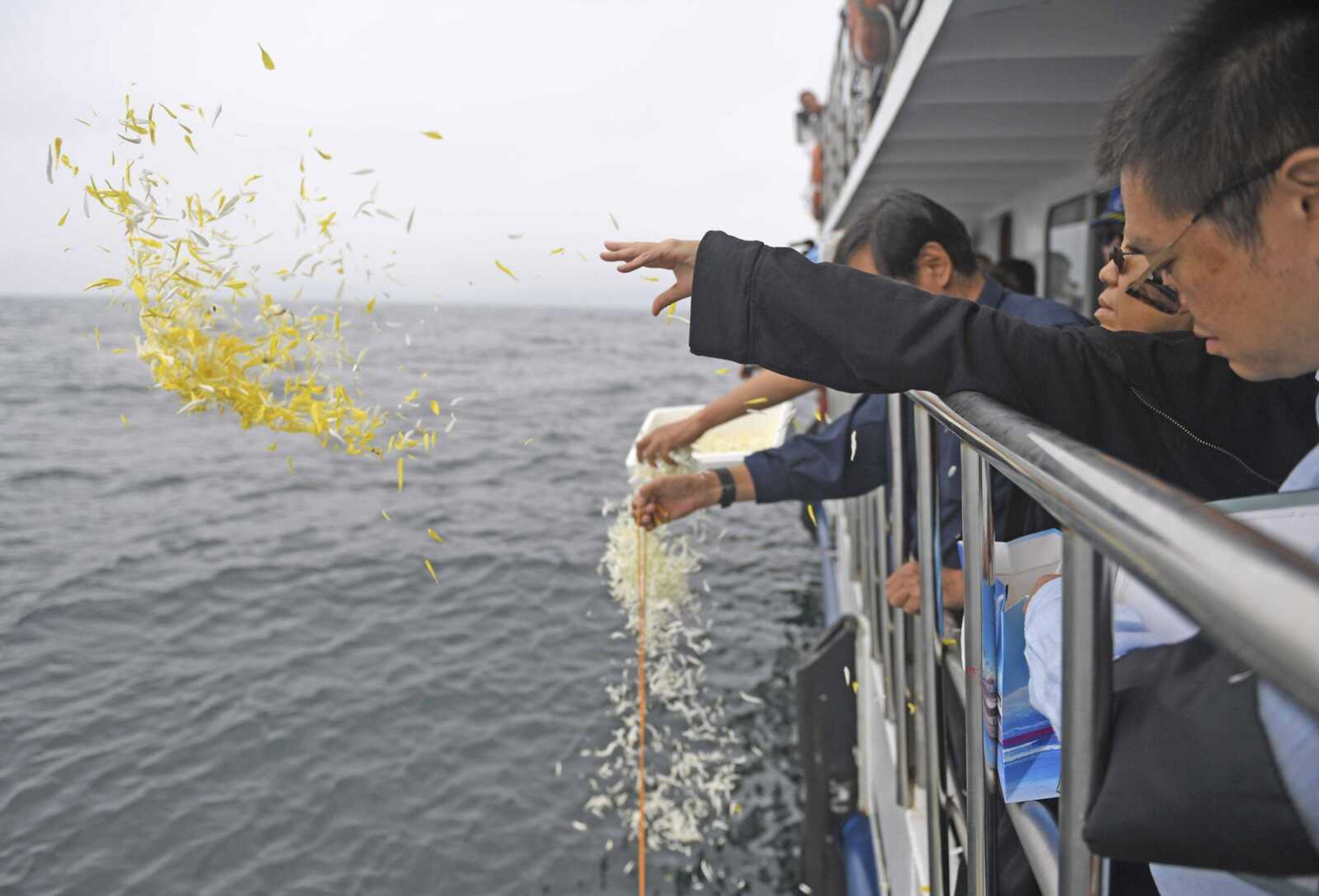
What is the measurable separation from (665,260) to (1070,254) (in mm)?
6454

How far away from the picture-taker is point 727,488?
3.31 meters

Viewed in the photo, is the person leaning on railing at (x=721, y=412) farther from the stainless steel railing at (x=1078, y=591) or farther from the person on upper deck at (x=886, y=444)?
the stainless steel railing at (x=1078, y=591)

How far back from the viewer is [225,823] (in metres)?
6.81

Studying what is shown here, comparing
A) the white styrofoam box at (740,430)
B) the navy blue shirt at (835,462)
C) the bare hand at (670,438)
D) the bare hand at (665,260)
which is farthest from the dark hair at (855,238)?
the white styrofoam box at (740,430)

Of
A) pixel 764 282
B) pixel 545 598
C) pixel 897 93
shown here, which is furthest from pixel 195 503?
pixel 764 282

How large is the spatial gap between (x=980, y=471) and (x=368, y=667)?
8.84 m

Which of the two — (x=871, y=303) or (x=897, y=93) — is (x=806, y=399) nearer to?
(x=897, y=93)

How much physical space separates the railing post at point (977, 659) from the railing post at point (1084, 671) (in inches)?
17.0

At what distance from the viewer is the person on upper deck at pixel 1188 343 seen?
0.72m

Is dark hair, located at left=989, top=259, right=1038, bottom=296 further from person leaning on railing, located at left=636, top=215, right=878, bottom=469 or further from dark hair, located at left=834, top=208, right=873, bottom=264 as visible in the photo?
dark hair, located at left=834, top=208, right=873, bottom=264

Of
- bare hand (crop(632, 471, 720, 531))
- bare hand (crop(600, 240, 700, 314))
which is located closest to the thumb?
bare hand (crop(600, 240, 700, 314))

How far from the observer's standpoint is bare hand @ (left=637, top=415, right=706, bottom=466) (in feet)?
12.9

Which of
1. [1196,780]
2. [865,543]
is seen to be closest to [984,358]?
[1196,780]

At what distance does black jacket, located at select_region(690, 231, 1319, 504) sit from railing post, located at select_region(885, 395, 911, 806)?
82 cm
